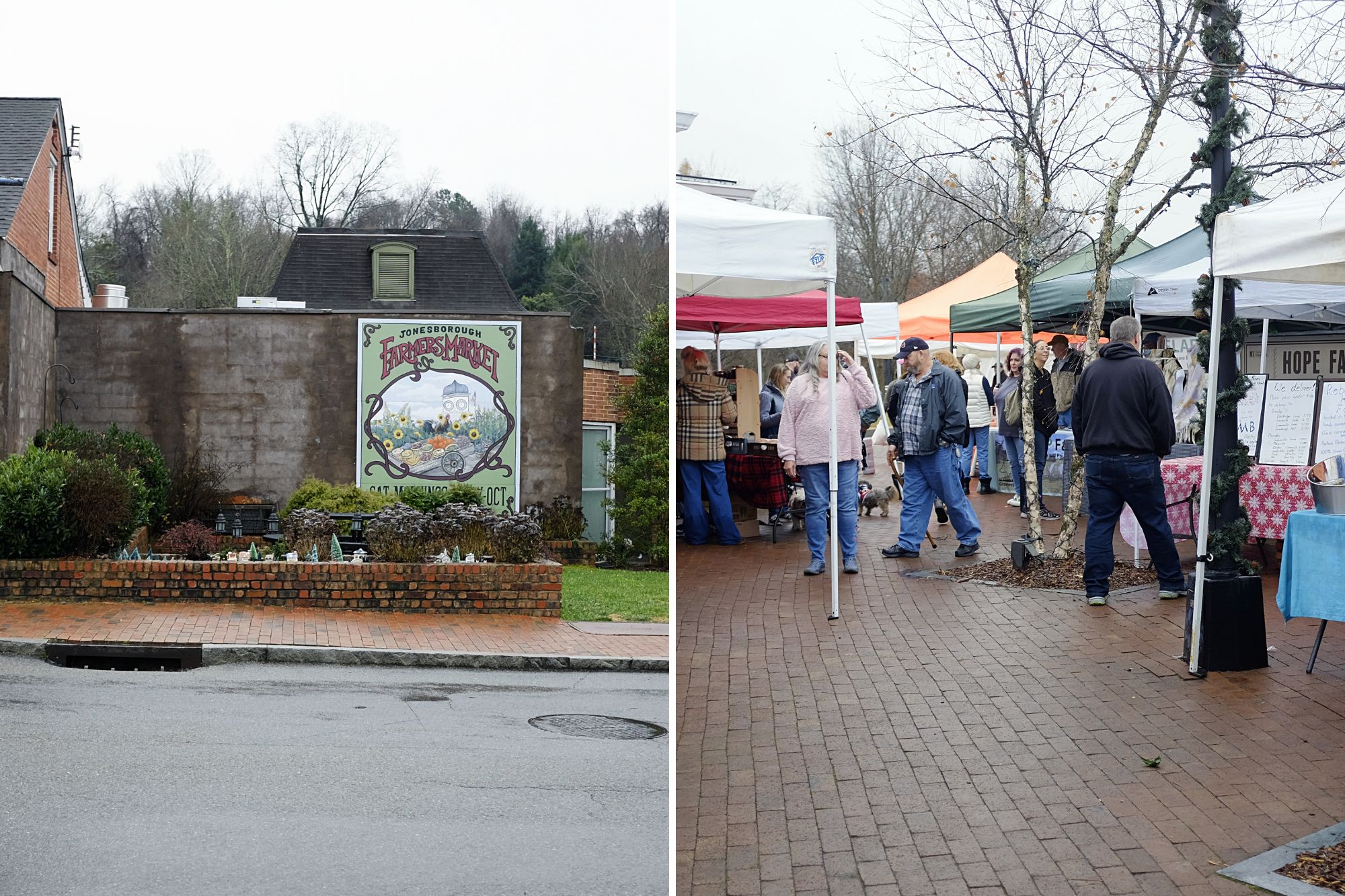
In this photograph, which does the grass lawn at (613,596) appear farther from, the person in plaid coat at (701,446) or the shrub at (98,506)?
the shrub at (98,506)

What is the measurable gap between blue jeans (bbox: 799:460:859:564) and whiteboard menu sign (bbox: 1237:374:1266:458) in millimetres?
3603

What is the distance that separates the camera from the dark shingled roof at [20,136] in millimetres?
22281

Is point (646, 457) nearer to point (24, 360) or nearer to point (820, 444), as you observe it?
point (24, 360)

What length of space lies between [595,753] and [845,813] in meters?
2.76

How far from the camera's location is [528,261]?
47.4 m

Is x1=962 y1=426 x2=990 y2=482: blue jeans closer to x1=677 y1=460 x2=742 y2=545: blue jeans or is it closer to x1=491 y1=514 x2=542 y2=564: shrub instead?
x1=677 y1=460 x2=742 y2=545: blue jeans

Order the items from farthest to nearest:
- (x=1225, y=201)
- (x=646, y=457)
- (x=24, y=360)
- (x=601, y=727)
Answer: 1. (x=646, y=457)
2. (x=24, y=360)
3. (x=601, y=727)
4. (x=1225, y=201)

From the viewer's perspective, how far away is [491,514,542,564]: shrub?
42.7ft

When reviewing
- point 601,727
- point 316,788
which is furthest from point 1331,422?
point 316,788

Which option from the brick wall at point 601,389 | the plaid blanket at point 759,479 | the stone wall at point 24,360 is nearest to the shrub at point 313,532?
the plaid blanket at point 759,479

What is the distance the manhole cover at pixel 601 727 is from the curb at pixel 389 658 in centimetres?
183

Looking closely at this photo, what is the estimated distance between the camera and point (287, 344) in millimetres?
20422

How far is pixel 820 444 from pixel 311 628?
4.93 metres

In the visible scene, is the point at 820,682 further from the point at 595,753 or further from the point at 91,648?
the point at 91,648
